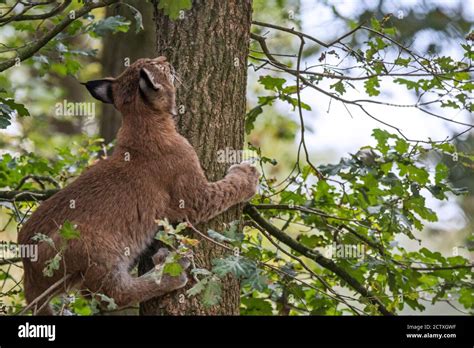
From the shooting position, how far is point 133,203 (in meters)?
4.77

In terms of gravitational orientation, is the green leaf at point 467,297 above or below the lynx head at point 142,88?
below

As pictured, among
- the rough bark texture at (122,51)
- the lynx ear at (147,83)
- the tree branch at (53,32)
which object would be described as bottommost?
the lynx ear at (147,83)

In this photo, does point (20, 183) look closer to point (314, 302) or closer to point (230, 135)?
point (230, 135)

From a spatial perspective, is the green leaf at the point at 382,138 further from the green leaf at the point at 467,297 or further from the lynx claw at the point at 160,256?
the lynx claw at the point at 160,256

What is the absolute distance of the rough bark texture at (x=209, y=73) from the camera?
4.66m

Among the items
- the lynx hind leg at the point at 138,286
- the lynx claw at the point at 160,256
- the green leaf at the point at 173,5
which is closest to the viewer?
the green leaf at the point at 173,5

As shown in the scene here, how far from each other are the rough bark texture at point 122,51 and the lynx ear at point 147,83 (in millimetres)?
3751

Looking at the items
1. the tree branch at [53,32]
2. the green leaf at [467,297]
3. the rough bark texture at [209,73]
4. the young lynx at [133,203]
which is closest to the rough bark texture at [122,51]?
the tree branch at [53,32]

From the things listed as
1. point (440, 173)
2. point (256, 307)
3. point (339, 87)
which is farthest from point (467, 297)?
point (339, 87)

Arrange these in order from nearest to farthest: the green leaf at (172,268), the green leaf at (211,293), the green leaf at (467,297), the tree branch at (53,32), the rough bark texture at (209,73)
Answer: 1. the green leaf at (172,268)
2. the green leaf at (211,293)
3. the rough bark texture at (209,73)
4. the tree branch at (53,32)
5. the green leaf at (467,297)

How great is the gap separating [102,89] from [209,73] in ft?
3.05

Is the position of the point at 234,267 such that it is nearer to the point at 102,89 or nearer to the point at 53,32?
the point at 102,89
